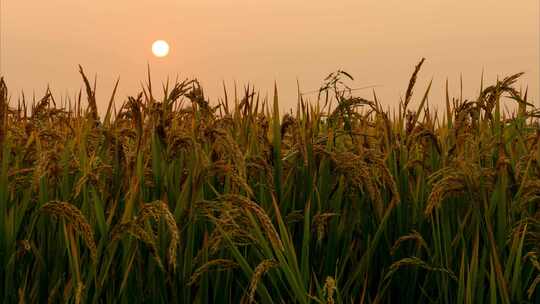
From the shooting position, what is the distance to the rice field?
2.42 m

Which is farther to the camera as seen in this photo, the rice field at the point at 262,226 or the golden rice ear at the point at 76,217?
the rice field at the point at 262,226

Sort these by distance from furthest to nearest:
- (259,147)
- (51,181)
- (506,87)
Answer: (259,147) < (506,87) < (51,181)

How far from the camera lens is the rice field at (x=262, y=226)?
7.94 feet

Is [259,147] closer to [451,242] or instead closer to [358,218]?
[358,218]

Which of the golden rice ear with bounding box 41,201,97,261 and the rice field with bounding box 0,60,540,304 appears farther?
the rice field with bounding box 0,60,540,304

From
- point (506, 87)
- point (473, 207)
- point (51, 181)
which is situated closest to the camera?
point (473, 207)

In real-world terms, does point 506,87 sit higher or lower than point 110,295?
higher

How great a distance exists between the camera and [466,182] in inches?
98.3

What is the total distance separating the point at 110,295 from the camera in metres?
2.51

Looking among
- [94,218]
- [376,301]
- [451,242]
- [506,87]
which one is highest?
[506,87]

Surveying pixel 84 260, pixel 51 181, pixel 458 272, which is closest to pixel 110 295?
pixel 84 260

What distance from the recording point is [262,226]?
7.77 ft

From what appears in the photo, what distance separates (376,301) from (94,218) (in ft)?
3.96

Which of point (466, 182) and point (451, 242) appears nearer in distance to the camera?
point (466, 182)
